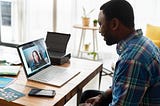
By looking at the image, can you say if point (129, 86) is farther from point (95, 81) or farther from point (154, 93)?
point (95, 81)

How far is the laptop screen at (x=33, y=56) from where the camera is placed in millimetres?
1651

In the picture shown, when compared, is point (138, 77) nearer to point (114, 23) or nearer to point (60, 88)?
point (114, 23)

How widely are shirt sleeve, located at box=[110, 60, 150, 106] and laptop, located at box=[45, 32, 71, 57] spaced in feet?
3.40

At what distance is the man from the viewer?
1161mm

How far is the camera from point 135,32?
4.34ft

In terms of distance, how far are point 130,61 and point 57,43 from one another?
1.16 m

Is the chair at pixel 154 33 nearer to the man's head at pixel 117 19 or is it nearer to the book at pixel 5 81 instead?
the man's head at pixel 117 19

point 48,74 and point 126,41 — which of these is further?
point 48,74

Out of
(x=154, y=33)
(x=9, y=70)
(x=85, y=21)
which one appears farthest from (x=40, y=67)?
(x=85, y=21)

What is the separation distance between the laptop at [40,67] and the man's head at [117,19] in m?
0.50

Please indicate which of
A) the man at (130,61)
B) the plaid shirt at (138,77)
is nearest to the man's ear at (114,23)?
the man at (130,61)

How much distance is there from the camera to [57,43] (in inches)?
87.6

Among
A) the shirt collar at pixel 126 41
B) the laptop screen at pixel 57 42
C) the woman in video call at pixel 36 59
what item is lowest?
the woman in video call at pixel 36 59

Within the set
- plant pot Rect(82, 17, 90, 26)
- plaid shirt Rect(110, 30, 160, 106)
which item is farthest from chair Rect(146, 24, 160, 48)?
plaid shirt Rect(110, 30, 160, 106)
